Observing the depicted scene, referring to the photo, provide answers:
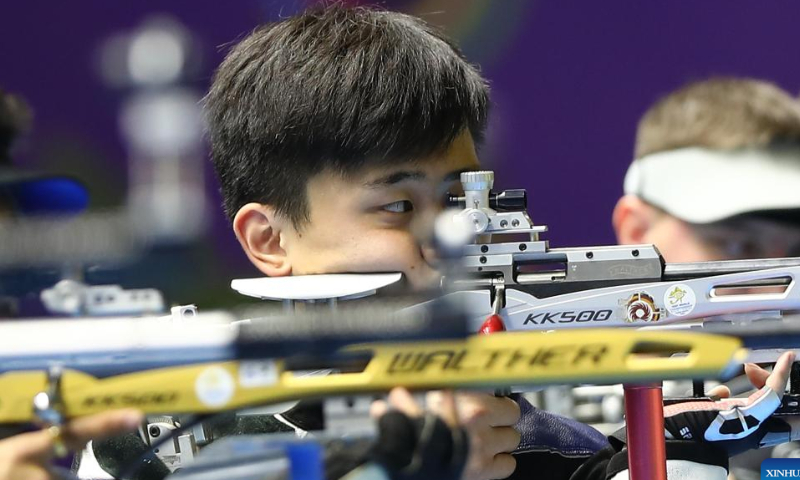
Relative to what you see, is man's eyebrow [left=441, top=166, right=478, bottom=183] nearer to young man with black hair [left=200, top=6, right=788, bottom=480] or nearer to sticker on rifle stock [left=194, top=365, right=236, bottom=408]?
young man with black hair [left=200, top=6, right=788, bottom=480]

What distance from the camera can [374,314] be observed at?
3.18 ft

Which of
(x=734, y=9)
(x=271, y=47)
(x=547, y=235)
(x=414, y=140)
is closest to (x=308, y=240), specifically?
(x=414, y=140)

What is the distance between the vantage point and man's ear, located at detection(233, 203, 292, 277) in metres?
1.56

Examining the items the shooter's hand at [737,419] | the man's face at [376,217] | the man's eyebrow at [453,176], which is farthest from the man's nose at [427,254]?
the shooter's hand at [737,419]

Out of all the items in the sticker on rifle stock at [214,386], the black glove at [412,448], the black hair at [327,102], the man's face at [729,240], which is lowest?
the black glove at [412,448]

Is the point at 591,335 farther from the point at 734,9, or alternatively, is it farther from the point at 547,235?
the point at 734,9

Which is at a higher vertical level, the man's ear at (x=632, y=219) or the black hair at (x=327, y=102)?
the black hair at (x=327, y=102)

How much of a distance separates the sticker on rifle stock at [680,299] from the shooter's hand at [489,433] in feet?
1.05

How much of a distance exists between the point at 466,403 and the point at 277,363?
32 centimetres

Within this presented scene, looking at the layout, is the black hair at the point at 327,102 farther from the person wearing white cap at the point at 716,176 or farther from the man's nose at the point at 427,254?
the person wearing white cap at the point at 716,176

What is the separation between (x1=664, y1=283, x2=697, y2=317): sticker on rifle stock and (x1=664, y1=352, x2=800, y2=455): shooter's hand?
0.46ft

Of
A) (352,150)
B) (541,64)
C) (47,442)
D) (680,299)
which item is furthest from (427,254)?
(541,64)

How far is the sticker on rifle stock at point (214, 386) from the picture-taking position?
38.7 inches

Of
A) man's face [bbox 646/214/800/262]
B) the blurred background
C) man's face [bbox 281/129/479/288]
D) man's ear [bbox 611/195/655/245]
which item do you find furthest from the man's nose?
man's face [bbox 646/214/800/262]
